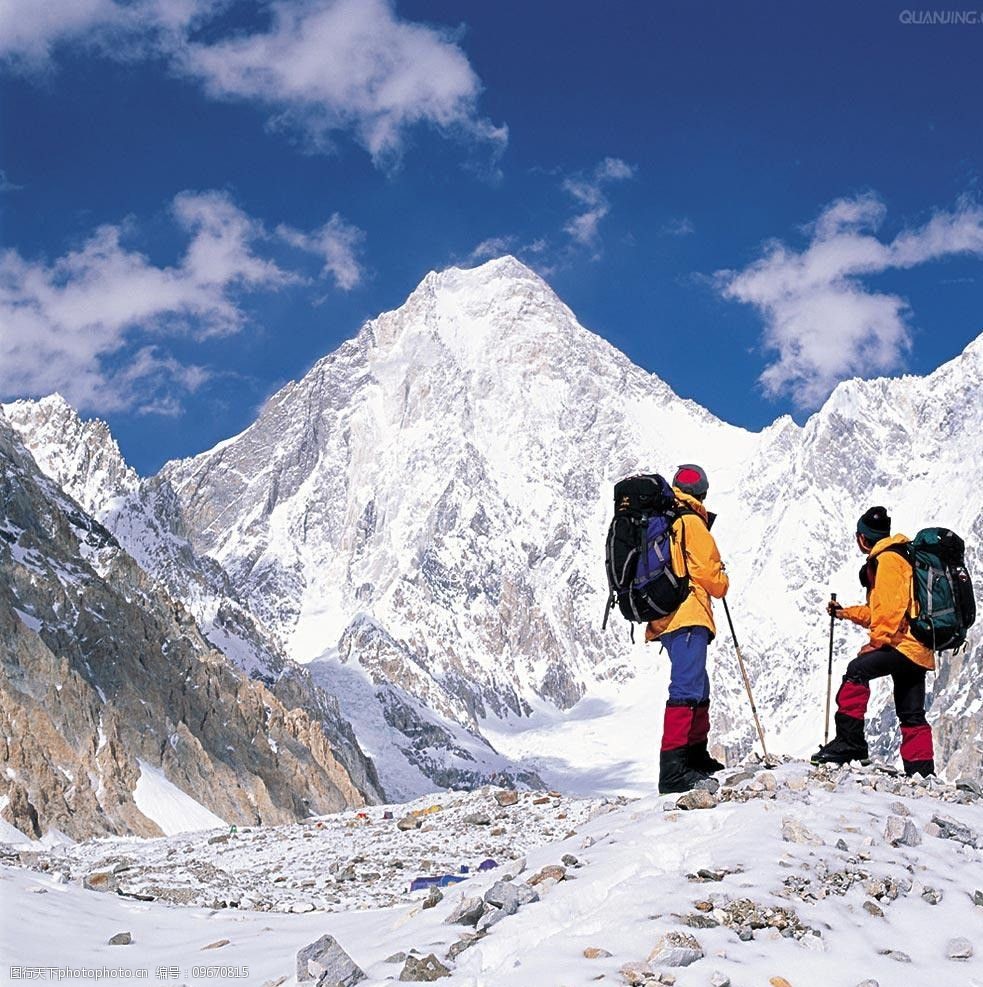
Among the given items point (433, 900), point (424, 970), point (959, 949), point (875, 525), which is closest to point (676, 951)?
point (424, 970)

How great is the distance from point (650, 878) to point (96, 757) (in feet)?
208

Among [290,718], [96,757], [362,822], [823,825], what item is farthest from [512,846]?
[290,718]

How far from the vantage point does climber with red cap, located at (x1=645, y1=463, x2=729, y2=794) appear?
466 inches

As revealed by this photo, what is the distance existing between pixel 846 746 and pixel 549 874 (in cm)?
605

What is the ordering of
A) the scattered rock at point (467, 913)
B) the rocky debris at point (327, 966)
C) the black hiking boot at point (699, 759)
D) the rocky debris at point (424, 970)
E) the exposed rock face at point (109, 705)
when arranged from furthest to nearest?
1. the exposed rock face at point (109, 705)
2. the black hiking boot at point (699, 759)
3. the scattered rock at point (467, 913)
4. the rocky debris at point (327, 966)
5. the rocky debris at point (424, 970)

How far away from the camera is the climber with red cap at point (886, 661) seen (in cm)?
1361

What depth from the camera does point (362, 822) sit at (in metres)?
23.1

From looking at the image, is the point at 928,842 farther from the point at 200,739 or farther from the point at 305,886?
the point at 200,739

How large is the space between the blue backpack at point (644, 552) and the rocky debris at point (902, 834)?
2.91 meters

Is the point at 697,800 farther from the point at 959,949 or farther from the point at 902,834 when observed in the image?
the point at 959,949

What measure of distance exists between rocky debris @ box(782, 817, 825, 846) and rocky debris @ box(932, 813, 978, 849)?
1560 millimetres

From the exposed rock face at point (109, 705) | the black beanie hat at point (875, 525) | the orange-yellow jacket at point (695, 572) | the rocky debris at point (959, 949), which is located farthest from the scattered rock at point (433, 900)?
the exposed rock face at point (109, 705)

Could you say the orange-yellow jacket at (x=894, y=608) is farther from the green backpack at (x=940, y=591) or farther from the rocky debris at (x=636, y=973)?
the rocky debris at (x=636, y=973)

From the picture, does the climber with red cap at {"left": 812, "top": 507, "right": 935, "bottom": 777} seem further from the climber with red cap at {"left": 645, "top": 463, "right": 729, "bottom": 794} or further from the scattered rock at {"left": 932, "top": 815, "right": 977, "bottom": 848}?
the scattered rock at {"left": 932, "top": 815, "right": 977, "bottom": 848}
